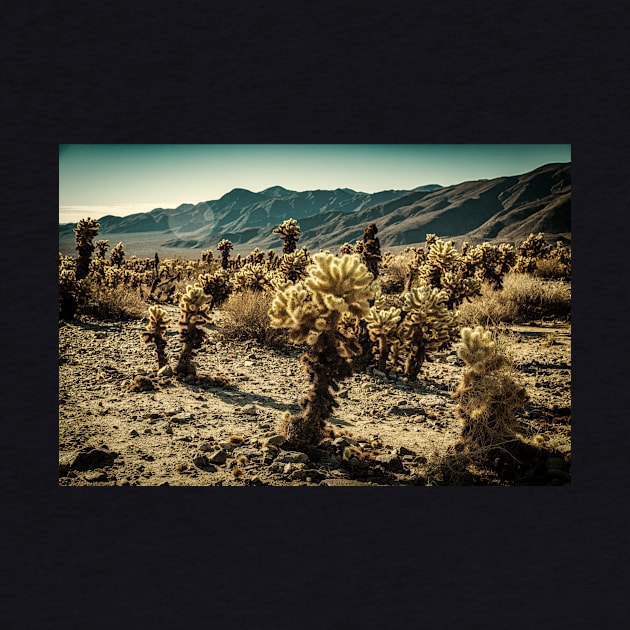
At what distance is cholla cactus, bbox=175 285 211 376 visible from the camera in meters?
3.79

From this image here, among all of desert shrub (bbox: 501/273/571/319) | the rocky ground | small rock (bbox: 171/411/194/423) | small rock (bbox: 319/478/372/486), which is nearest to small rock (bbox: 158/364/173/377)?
the rocky ground

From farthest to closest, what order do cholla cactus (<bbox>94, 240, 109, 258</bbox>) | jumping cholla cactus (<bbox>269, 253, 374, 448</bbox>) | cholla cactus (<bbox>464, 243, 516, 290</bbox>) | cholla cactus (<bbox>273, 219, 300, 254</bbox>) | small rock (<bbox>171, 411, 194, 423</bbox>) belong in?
cholla cactus (<bbox>464, 243, 516, 290</bbox>) → cholla cactus (<bbox>94, 240, 109, 258</bbox>) → cholla cactus (<bbox>273, 219, 300, 254</bbox>) → small rock (<bbox>171, 411, 194, 423</bbox>) → jumping cholla cactus (<bbox>269, 253, 374, 448</bbox>)

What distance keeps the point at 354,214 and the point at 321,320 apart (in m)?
1.47

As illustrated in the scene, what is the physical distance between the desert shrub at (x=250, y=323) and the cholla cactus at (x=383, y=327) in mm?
966

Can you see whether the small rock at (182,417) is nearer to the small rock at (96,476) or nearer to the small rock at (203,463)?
the small rock at (203,463)

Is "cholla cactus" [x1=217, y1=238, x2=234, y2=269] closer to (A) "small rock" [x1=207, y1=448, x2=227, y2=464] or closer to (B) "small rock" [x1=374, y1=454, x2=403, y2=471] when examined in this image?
(A) "small rock" [x1=207, y1=448, x2=227, y2=464]

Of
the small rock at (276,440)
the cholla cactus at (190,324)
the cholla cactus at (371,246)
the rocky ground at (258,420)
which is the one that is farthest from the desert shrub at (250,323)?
the small rock at (276,440)

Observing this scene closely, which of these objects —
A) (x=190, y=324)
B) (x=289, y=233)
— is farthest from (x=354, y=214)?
(x=190, y=324)

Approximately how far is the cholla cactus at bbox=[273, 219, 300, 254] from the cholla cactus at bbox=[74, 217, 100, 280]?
1.52 meters

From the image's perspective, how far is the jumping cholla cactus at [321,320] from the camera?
257cm

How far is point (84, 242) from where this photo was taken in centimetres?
383
